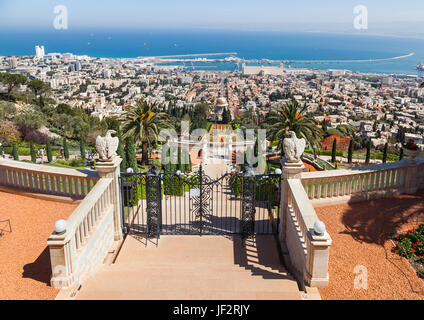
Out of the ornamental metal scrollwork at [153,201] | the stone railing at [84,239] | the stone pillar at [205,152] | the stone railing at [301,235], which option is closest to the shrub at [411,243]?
the stone railing at [301,235]

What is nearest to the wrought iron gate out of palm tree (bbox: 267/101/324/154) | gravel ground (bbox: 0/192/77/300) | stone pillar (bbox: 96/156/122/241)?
stone pillar (bbox: 96/156/122/241)

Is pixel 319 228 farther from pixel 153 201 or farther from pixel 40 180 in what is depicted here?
pixel 40 180

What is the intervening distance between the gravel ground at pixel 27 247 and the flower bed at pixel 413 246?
5.75 metres

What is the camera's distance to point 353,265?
6.32 m

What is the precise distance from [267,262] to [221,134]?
33.6m

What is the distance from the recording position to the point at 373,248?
688 cm

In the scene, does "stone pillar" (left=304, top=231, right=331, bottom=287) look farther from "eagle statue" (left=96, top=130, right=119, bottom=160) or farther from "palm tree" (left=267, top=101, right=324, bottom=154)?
"palm tree" (left=267, top=101, right=324, bottom=154)

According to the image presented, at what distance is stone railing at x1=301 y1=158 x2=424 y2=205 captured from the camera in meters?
8.72

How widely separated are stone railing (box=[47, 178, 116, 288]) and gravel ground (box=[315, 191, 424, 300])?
372cm

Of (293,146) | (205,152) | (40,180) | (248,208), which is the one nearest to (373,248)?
(293,146)

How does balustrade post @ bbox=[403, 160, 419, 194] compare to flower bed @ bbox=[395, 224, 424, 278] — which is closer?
flower bed @ bbox=[395, 224, 424, 278]

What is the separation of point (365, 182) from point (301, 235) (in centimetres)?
341

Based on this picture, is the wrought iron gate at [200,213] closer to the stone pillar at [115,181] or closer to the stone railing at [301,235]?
the stone pillar at [115,181]
